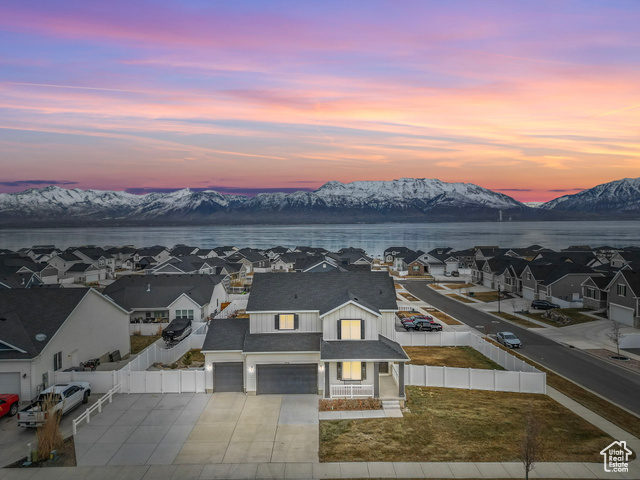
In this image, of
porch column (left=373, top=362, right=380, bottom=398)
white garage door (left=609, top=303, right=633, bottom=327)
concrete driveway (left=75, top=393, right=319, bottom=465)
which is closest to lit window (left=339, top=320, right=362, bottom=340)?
porch column (left=373, top=362, right=380, bottom=398)

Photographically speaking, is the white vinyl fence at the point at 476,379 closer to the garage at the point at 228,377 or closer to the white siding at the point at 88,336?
the garage at the point at 228,377

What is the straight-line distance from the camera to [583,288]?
191 feet

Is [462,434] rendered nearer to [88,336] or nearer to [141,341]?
[88,336]

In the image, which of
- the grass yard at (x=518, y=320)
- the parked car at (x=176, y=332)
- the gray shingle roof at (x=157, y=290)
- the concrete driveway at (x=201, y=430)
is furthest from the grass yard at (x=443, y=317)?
the concrete driveway at (x=201, y=430)

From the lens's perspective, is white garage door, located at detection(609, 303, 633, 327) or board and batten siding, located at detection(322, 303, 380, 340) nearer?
board and batten siding, located at detection(322, 303, 380, 340)

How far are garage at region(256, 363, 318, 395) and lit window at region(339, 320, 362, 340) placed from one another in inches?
105

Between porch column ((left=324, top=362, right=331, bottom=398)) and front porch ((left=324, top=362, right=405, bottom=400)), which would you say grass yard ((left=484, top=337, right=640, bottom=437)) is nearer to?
front porch ((left=324, top=362, right=405, bottom=400))

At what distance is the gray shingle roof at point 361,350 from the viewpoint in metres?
26.2

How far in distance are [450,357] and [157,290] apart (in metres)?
31.6

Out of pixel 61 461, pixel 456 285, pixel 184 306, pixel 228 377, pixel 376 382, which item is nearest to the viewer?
pixel 61 461

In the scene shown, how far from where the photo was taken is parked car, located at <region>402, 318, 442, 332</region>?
4544 cm

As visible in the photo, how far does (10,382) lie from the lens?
85.3 feet

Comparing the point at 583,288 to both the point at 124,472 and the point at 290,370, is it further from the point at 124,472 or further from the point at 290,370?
the point at 124,472

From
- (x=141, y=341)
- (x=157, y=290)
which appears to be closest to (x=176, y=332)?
(x=141, y=341)
